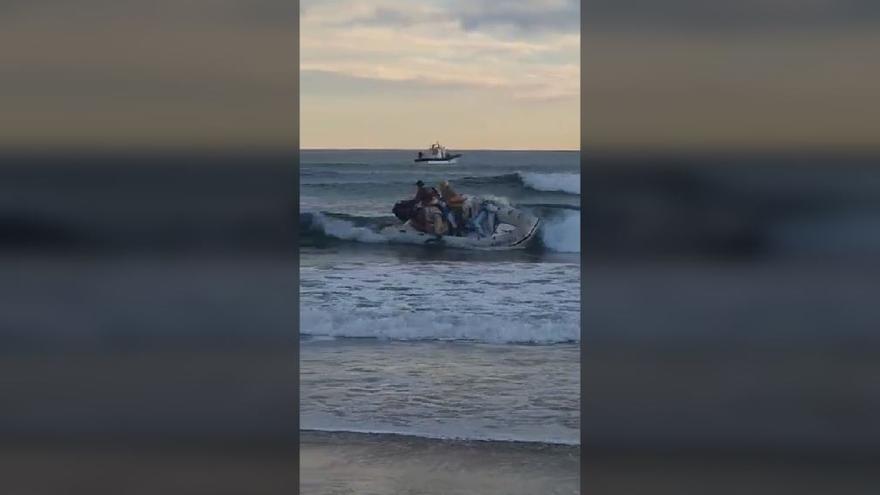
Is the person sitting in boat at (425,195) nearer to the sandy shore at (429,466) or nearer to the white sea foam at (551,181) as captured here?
the white sea foam at (551,181)

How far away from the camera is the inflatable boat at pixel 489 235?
5.73m

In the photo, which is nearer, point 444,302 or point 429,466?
point 429,466

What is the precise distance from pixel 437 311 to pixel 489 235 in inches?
41.7

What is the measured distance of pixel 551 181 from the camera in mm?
6129

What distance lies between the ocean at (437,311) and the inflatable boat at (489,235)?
51 millimetres
